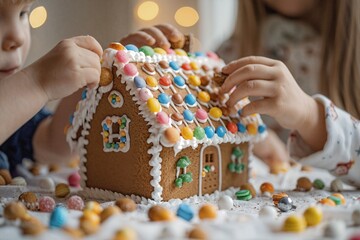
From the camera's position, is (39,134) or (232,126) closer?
(232,126)

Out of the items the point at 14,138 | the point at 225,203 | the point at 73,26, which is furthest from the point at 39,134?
the point at 225,203

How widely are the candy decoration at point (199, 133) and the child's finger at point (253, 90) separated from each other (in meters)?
0.12

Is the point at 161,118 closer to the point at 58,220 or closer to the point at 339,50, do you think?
the point at 58,220

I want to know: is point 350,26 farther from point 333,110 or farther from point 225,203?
point 225,203

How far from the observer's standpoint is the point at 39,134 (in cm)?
131

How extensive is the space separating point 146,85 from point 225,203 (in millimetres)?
227

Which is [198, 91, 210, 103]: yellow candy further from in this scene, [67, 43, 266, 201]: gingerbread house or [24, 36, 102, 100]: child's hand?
[24, 36, 102, 100]: child's hand

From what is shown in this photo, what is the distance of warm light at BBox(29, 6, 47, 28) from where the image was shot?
0.96m

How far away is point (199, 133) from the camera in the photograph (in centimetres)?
87

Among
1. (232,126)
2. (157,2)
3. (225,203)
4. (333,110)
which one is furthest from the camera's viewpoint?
(157,2)

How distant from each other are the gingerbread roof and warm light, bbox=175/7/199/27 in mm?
481

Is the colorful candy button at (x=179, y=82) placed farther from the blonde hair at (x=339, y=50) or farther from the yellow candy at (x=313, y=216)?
the blonde hair at (x=339, y=50)

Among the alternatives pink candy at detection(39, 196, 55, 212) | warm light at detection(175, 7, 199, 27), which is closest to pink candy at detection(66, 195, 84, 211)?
pink candy at detection(39, 196, 55, 212)

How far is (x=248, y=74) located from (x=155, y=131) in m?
0.23
